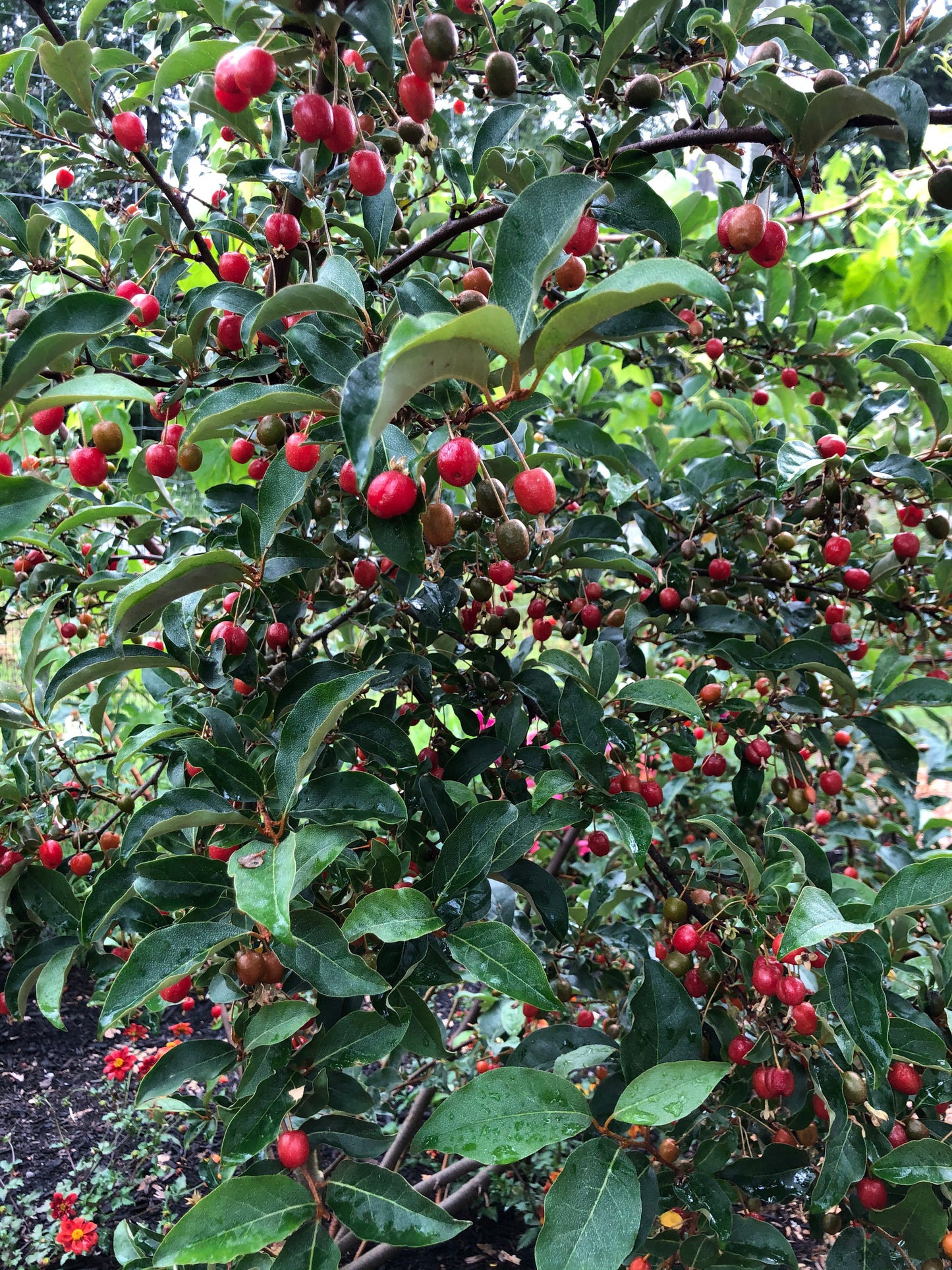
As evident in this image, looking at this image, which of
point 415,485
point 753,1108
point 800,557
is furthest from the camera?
point 800,557

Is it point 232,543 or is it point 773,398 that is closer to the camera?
point 232,543

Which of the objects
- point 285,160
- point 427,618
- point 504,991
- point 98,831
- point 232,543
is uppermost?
point 285,160

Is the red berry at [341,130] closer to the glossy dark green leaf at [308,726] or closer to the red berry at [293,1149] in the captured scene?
the glossy dark green leaf at [308,726]

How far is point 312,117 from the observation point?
2.82 feet

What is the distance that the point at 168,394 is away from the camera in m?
1.17

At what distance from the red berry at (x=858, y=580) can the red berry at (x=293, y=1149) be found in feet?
3.92

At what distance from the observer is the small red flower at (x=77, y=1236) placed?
84.6 inches

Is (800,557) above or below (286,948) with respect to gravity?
below

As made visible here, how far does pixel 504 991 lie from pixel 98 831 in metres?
0.95

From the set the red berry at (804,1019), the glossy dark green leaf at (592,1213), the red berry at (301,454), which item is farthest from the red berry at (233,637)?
the red berry at (804,1019)

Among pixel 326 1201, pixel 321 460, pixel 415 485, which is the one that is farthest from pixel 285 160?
pixel 326 1201

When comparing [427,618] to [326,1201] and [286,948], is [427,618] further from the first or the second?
[326,1201]

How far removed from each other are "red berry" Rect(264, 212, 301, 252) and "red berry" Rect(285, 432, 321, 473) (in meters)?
0.27

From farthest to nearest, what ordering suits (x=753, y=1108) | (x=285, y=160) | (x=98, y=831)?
(x=98, y=831) < (x=753, y=1108) < (x=285, y=160)
